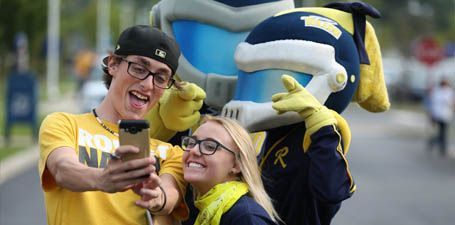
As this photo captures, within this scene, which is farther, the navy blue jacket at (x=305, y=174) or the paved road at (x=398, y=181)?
the paved road at (x=398, y=181)

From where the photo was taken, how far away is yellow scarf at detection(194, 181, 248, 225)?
112 inches

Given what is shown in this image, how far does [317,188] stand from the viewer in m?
3.09

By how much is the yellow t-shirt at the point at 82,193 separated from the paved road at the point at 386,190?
588 centimetres

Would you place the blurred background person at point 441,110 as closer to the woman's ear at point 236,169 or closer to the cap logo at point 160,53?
the woman's ear at point 236,169

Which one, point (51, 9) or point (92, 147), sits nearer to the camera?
point (92, 147)

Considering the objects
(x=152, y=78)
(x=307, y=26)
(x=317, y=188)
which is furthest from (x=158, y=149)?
(x=307, y=26)

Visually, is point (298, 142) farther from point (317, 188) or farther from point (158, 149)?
point (158, 149)

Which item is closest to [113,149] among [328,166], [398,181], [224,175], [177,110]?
[224,175]

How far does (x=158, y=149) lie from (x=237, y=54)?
85cm

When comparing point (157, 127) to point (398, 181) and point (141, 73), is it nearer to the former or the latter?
point (141, 73)

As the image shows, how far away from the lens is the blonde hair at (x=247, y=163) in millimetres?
2959

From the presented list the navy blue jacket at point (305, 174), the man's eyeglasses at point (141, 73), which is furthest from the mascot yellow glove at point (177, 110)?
the man's eyeglasses at point (141, 73)

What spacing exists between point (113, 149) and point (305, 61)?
108 cm

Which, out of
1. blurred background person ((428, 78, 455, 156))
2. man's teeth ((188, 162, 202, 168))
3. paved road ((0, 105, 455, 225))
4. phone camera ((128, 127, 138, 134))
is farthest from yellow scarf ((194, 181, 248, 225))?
blurred background person ((428, 78, 455, 156))
